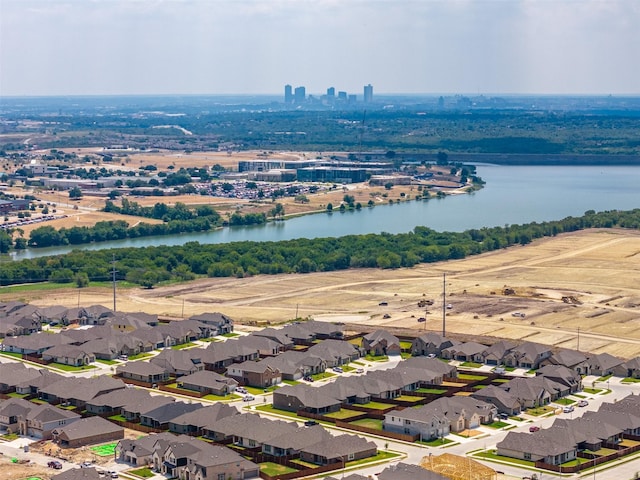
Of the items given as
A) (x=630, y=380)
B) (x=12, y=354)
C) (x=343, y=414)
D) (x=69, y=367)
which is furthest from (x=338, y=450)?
(x=12, y=354)

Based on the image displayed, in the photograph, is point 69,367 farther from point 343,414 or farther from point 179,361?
point 343,414

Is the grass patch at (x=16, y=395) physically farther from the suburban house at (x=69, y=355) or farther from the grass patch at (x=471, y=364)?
the grass patch at (x=471, y=364)

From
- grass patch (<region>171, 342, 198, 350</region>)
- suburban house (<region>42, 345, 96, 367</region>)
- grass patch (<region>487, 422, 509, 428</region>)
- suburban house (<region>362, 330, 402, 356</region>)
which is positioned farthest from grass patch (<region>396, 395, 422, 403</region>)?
suburban house (<region>42, 345, 96, 367</region>)

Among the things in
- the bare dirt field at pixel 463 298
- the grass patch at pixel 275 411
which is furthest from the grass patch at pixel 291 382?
the bare dirt field at pixel 463 298

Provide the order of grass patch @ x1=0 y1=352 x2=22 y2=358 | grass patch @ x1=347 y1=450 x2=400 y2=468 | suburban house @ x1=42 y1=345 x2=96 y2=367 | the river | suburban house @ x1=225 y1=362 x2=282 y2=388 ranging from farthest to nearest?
the river, grass patch @ x1=0 y1=352 x2=22 y2=358, suburban house @ x1=42 y1=345 x2=96 y2=367, suburban house @ x1=225 y1=362 x2=282 y2=388, grass patch @ x1=347 y1=450 x2=400 y2=468

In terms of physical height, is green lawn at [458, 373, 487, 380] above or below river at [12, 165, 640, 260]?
above

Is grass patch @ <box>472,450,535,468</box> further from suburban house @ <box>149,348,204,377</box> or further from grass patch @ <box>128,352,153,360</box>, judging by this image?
grass patch @ <box>128,352,153,360</box>

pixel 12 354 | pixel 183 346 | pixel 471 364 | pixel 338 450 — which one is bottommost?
pixel 12 354
